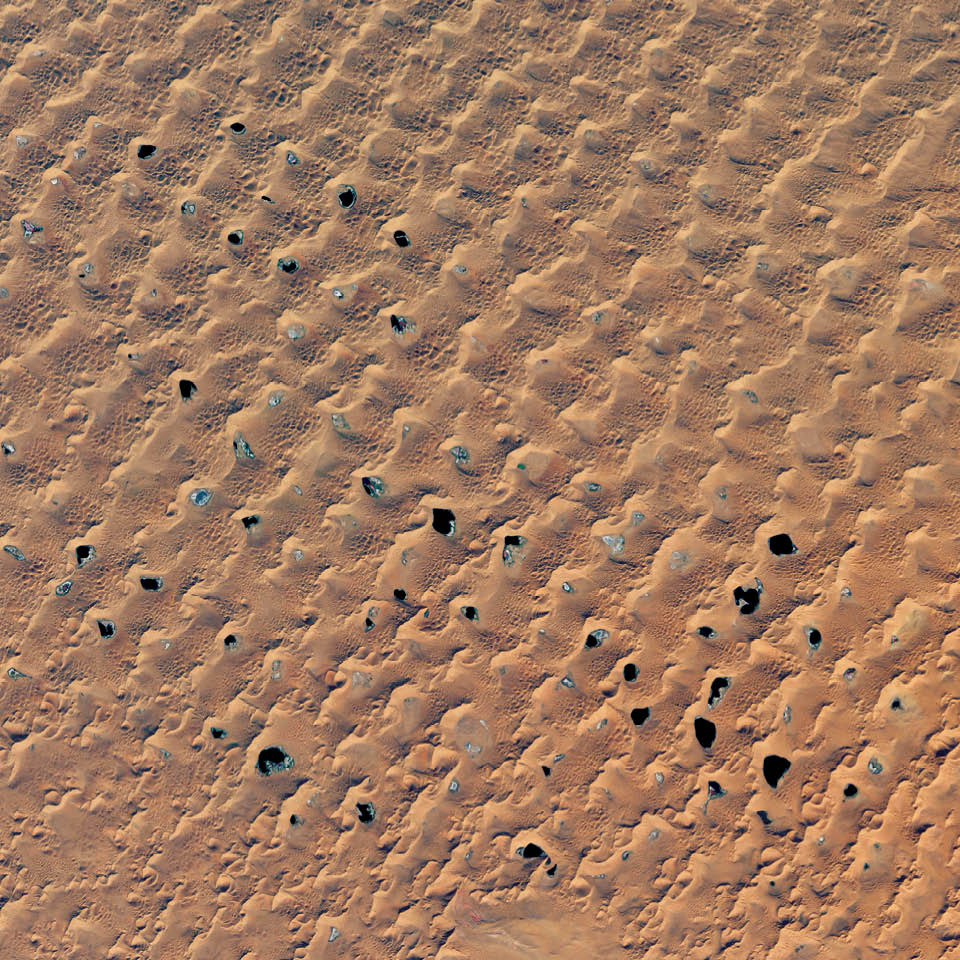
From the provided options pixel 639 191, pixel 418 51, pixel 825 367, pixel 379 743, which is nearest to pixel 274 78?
pixel 418 51

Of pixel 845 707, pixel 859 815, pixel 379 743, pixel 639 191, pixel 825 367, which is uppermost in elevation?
pixel 639 191

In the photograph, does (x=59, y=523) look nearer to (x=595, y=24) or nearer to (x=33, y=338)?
(x=33, y=338)

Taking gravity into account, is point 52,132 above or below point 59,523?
above

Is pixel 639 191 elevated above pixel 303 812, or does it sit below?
above

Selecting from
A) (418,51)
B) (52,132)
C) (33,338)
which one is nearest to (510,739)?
(33,338)

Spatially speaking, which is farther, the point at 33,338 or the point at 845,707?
the point at 33,338

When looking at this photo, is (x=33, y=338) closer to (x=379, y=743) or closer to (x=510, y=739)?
(x=379, y=743)
